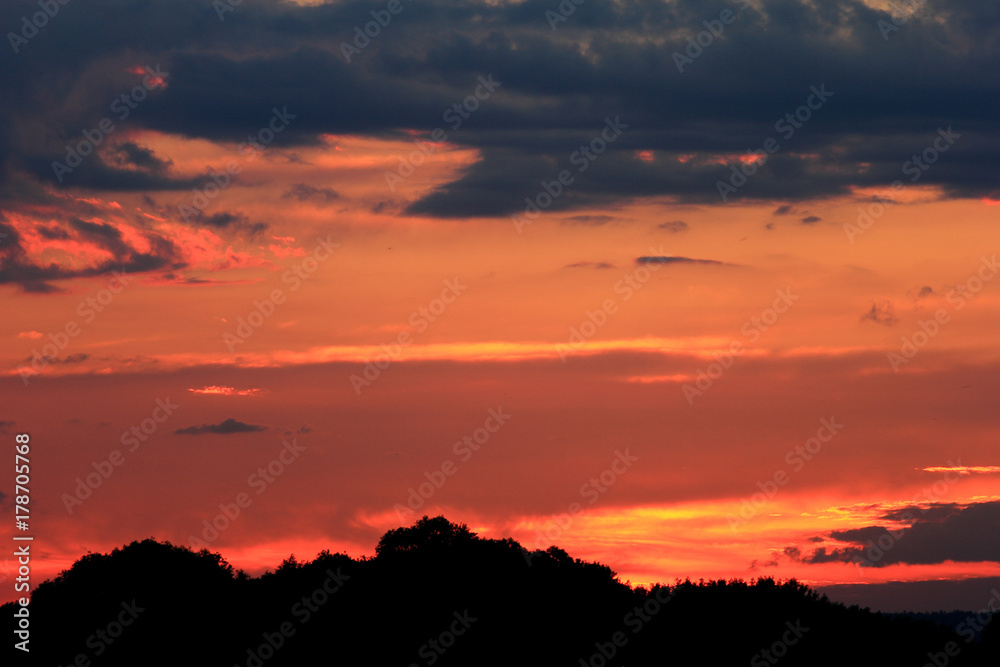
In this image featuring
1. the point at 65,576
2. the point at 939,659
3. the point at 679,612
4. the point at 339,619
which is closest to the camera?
the point at 939,659

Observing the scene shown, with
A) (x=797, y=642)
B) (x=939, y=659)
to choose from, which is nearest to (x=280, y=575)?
(x=797, y=642)

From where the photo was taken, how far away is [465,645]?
6906 cm

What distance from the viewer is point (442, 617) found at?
236 ft

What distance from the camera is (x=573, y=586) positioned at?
253 feet

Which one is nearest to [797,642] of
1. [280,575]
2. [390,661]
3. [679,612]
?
[679,612]

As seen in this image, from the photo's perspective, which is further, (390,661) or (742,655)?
(390,661)

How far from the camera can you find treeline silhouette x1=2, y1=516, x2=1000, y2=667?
212 feet

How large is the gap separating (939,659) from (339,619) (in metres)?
34.6

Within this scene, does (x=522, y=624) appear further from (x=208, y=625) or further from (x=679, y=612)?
(x=208, y=625)

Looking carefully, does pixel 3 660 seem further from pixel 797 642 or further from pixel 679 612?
pixel 797 642

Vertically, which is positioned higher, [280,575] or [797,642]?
[797,642]

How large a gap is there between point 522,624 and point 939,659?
23437 millimetres

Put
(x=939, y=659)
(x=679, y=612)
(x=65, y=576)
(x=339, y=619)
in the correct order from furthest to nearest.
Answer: (x=65, y=576) → (x=339, y=619) → (x=679, y=612) → (x=939, y=659)

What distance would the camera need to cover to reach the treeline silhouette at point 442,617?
64.8m
